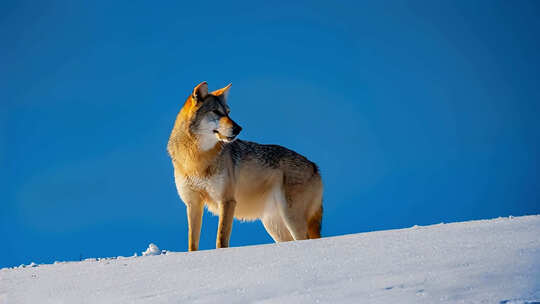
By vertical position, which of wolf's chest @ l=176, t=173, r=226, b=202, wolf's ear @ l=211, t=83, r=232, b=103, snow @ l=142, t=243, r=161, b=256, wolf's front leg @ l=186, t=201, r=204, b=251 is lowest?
snow @ l=142, t=243, r=161, b=256

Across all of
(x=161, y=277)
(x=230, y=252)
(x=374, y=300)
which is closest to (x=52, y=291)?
(x=161, y=277)

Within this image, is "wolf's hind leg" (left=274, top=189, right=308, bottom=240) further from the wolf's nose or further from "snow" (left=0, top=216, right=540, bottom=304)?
"snow" (left=0, top=216, right=540, bottom=304)

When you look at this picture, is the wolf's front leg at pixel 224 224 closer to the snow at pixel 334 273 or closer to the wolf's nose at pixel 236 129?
the wolf's nose at pixel 236 129

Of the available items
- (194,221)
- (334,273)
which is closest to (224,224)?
(194,221)

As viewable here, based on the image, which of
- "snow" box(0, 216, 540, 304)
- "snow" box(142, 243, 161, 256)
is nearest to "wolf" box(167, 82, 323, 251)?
"snow" box(142, 243, 161, 256)

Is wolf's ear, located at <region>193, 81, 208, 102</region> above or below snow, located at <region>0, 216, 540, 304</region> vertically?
above

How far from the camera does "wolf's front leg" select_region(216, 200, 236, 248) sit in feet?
24.1

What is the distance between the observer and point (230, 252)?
18.0 ft

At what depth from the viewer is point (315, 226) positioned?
9.08m

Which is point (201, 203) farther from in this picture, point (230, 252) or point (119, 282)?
point (119, 282)

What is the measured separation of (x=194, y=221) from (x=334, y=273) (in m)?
3.71

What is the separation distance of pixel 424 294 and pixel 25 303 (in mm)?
3188

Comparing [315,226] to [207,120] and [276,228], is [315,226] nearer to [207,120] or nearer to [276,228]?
[276,228]

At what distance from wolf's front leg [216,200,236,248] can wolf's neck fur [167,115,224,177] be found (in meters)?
0.49
